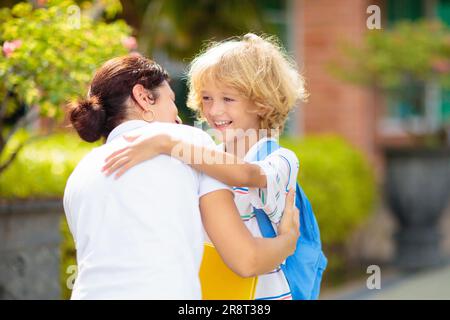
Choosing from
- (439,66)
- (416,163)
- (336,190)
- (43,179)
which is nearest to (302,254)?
(43,179)

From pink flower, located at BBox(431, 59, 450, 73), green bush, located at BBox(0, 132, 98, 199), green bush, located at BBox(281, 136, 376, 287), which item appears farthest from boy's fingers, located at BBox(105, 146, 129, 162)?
pink flower, located at BBox(431, 59, 450, 73)

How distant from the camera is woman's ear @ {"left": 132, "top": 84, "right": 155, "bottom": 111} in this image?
222 centimetres

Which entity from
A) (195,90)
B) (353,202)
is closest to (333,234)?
(353,202)

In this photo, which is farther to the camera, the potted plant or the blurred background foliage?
the potted plant

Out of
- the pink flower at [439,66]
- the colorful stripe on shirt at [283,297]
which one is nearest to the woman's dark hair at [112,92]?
the colorful stripe on shirt at [283,297]

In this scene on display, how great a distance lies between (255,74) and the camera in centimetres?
266

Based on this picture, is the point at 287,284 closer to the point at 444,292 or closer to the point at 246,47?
the point at 246,47

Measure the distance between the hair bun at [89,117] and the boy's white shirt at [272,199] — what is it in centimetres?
48

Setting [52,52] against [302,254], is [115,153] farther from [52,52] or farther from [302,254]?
[52,52]

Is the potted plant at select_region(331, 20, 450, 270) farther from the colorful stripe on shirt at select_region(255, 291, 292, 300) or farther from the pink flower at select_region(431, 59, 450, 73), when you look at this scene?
the colorful stripe on shirt at select_region(255, 291, 292, 300)

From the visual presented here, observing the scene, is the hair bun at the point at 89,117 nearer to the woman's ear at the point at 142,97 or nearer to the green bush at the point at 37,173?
the woman's ear at the point at 142,97

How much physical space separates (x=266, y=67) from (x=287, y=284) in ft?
2.45

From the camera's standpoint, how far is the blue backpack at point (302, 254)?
2.56m

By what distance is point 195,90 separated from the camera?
2834 mm
